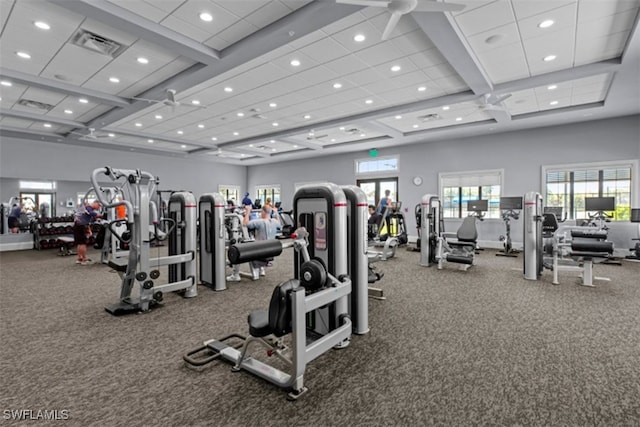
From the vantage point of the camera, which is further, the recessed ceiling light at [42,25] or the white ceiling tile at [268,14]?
the recessed ceiling light at [42,25]

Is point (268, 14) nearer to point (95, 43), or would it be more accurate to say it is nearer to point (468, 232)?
point (95, 43)

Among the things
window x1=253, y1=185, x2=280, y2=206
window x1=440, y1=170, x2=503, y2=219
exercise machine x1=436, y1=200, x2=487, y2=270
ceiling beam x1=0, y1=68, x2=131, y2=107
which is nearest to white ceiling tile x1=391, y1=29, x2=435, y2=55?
exercise machine x1=436, y1=200, x2=487, y2=270

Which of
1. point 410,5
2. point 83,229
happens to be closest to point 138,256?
point 410,5

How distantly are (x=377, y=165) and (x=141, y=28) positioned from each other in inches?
340

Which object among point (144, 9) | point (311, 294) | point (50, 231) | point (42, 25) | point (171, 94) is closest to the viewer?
point (311, 294)

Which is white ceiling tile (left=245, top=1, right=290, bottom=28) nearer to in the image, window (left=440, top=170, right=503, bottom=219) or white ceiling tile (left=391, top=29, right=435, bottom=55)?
white ceiling tile (left=391, top=29, right=435, bottom=55)

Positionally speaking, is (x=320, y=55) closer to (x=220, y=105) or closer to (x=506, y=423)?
(x=220, y=105)

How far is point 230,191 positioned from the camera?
584 inches

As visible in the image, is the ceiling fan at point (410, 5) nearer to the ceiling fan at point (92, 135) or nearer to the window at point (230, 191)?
the ceiling fan at point (92, 135)

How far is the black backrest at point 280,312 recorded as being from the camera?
80.7 inches

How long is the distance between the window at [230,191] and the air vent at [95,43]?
32.8 feet

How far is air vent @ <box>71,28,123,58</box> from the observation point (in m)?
4.06

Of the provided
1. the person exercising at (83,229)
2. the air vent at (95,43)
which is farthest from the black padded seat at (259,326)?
the person exercising at (83,229)

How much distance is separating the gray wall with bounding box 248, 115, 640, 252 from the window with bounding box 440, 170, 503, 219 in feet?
0.61
